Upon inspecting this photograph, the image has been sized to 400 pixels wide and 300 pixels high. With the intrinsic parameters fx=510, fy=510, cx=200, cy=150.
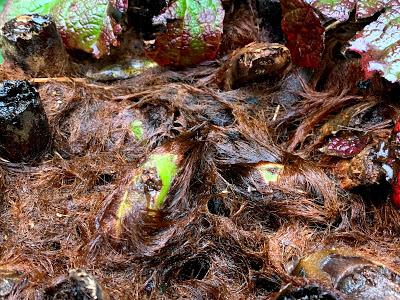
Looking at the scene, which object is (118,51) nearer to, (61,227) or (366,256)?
(61,227)

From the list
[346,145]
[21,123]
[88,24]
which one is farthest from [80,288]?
[88,24]

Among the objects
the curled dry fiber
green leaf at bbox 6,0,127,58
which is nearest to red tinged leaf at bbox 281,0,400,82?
the curled dry fiber

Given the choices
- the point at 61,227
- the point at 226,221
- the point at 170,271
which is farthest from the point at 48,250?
the point at 226,221

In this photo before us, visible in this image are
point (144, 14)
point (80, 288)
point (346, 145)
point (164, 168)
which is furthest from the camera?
point (144, 14)

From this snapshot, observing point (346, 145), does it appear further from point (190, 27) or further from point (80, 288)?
point (80, 288)

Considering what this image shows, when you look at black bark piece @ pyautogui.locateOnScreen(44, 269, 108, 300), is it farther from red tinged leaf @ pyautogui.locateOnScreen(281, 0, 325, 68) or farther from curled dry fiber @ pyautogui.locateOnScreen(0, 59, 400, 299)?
red tinged leaf @ pyautogui.locateOnScreen(281, 0, 325, 68)
